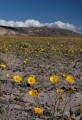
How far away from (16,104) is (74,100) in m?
1.24

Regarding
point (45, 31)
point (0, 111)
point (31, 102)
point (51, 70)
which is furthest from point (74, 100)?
point (45, 31)

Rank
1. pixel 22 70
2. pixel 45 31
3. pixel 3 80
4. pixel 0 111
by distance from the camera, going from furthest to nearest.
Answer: pixel 45 31, pixel 22 70, pixel 3 80, pixel 0 111

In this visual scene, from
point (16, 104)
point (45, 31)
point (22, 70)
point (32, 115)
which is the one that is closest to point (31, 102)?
point (16, 104)

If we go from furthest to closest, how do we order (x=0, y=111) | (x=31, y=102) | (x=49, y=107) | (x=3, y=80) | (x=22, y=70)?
(x=22, y=70) → (x=3, y=80) → (x=31, y=102) → (x=49, y=107) → (x=0, y=111)

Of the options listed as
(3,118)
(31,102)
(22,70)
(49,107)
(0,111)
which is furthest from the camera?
(22,70)

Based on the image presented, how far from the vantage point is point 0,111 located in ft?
15.8

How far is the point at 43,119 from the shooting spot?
462cm

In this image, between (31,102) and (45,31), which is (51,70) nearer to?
(31,102)

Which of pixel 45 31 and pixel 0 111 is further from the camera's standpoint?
pixel 45 31

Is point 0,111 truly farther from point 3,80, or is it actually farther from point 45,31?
point 45,31

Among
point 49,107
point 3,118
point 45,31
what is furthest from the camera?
point 45,31

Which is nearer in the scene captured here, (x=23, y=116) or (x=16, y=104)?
(x=23, y=116)

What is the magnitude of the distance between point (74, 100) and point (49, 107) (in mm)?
929

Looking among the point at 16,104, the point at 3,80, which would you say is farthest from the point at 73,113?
the point at 3,80
